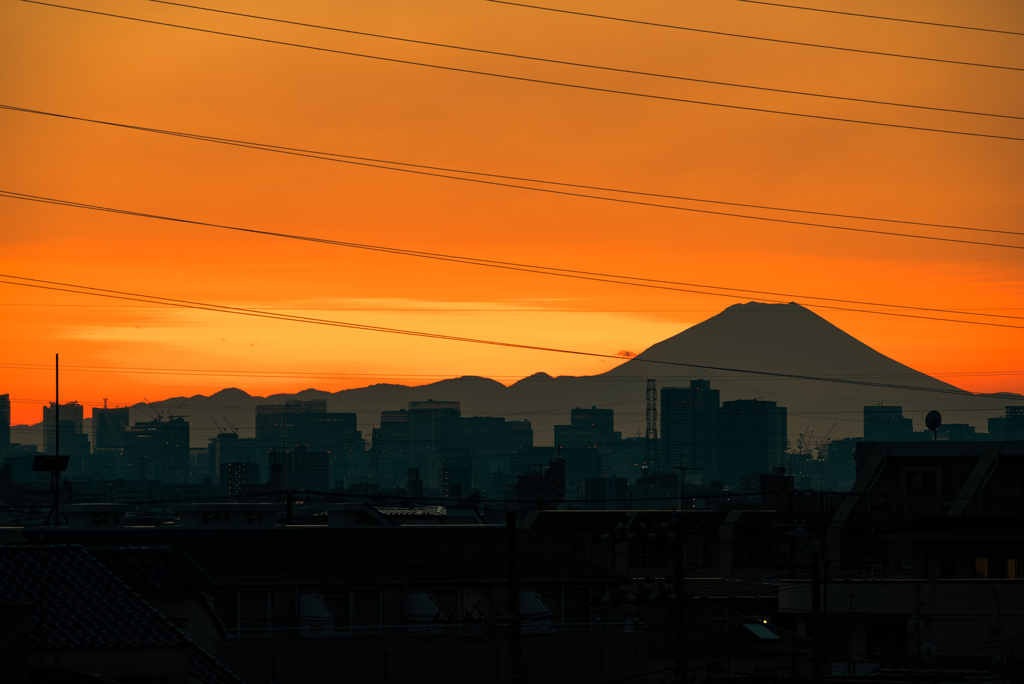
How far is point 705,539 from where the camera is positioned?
119938mm

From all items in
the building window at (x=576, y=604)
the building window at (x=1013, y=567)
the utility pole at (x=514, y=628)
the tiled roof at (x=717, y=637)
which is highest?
the utility pole at (x=514, y=628)

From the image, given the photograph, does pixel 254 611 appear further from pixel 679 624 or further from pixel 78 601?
pixel 679 624

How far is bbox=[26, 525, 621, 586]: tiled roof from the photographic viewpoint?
4916cm

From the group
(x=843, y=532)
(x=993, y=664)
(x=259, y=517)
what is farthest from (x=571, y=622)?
(x=843, y=532)

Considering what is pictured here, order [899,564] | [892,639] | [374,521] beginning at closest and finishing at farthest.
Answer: [374,521]
[892,639]
[899,564]

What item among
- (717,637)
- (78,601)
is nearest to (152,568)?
(78,601)

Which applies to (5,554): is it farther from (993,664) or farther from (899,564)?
(899,564)

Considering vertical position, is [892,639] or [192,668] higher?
[192,668]

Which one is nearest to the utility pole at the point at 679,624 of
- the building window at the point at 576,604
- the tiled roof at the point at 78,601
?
the tiled roof at the point at 78,601

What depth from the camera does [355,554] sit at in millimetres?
51594

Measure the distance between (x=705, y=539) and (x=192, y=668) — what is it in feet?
311

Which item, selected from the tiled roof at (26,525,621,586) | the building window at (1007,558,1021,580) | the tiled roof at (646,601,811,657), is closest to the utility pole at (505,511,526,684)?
the tiled roof at (26,525,621,586)

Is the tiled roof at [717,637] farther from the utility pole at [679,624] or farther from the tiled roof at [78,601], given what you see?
the tiled roof at [78,601]

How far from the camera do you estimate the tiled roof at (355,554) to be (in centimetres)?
4916
